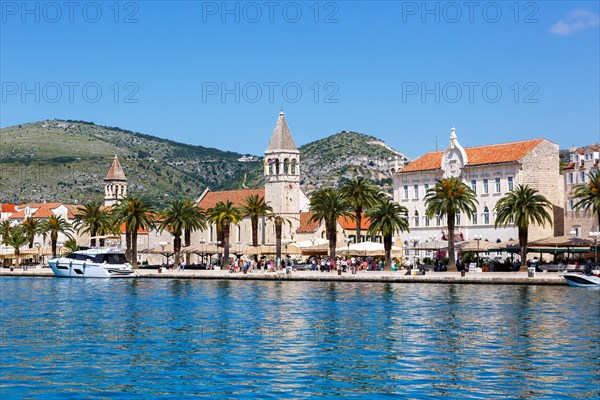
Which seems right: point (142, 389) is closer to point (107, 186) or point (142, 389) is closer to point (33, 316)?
point (33, 316)

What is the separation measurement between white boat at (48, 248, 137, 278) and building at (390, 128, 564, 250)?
34121 mm

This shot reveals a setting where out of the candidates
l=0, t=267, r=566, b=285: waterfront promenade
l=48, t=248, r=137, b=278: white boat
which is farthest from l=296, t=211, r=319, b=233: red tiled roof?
l=48, t=248, r=137, b=278: white boat

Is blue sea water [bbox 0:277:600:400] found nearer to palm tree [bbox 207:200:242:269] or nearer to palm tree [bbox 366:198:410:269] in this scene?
palm tree [bbox 366:198:410:269]

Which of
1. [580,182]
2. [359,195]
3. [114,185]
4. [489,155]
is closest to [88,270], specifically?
[359,195]

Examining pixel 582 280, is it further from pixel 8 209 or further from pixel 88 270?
pixel 8 209

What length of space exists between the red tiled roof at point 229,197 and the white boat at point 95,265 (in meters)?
41.4

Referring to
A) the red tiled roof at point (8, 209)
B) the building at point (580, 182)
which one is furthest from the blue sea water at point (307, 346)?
the red tiled roof at point (8, 209)

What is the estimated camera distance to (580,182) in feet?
283

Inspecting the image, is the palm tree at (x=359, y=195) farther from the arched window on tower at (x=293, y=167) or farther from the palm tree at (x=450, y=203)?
the arched window on tower at (x=293, y=167)

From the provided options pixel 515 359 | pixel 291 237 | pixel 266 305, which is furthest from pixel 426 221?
pixel 515 359

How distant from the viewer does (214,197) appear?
443 feet

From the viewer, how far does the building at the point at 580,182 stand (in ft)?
275

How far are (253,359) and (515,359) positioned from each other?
8.95 m

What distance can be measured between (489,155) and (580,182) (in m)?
10.5
